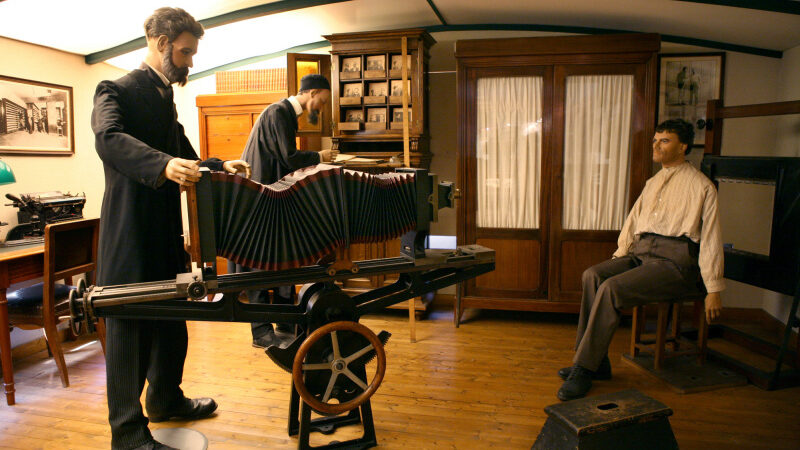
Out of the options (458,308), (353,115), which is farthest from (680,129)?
(353,115)

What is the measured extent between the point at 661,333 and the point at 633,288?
0.45 metres

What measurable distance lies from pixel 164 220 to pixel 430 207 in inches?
47.5

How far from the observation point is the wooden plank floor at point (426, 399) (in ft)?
8.86

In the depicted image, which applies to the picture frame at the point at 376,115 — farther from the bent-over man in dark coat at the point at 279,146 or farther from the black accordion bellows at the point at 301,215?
the black accordion bellows at the point at 301,215

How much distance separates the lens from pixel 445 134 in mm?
5137

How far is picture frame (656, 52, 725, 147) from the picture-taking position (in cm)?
452

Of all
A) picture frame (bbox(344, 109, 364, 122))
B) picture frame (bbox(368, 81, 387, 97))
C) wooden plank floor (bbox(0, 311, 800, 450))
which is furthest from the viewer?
picture frame (bbox(344, 109, 364, 122))

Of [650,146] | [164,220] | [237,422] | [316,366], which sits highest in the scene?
[650,146]

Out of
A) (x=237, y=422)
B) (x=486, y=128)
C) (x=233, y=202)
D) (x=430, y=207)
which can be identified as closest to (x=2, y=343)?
(x=237, y=422)

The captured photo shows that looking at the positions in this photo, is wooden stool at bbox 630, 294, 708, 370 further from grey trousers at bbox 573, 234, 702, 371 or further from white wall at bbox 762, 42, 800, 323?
white wall at bbox 762, 42, 800, 323

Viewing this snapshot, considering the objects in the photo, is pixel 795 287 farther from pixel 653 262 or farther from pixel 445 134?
pixel 445 134

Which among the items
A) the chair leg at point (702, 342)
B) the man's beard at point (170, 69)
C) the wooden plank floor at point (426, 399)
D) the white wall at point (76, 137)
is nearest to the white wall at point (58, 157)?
the white wall at point (76, 137)

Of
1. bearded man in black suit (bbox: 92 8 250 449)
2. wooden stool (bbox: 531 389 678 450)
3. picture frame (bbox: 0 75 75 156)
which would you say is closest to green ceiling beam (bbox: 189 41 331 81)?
picture frame (bbox: 0 75 75 156)

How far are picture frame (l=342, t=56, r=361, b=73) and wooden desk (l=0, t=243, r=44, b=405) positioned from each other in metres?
2.54
